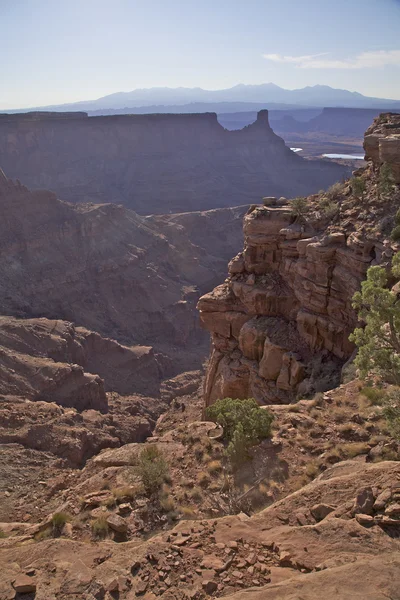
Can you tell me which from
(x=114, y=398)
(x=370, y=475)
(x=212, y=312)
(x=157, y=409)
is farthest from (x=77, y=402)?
(x=370, y=475)

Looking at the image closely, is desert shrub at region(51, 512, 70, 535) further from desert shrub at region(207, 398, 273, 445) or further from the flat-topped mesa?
the flat-topped mesa

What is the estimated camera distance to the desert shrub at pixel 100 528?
11.4 meters

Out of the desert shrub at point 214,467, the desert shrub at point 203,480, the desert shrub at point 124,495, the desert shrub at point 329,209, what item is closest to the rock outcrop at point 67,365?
the desert shrub at point 124,495

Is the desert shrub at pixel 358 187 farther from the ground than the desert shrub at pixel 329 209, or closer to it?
farther from the ground

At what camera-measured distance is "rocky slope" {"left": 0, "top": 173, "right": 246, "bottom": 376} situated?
50.9 metres

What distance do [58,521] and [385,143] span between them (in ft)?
67.0

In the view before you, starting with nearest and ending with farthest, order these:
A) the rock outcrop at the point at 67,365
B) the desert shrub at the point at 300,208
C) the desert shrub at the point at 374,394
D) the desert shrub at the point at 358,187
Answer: the desert shrub at the point at 374,394 < the desert shrub at the point at 358,187 < the desert shrub at the point at 300,208 < the rock outcrop at the point at 67,365

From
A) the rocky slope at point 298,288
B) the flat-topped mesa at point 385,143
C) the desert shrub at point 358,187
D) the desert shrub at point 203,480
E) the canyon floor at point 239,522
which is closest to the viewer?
the canyon floor at point 239,522

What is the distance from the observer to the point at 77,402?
34344 mm

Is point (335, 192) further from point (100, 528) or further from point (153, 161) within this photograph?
point (153, 161)

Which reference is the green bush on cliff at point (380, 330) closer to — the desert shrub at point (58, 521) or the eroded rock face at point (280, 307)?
the desert shrub at point (58, 521)

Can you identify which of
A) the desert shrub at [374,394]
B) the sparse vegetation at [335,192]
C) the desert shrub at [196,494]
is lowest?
the desert shrub at [196,494]

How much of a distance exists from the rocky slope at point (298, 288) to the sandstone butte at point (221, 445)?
0.08 m

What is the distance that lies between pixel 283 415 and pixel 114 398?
988 inches
